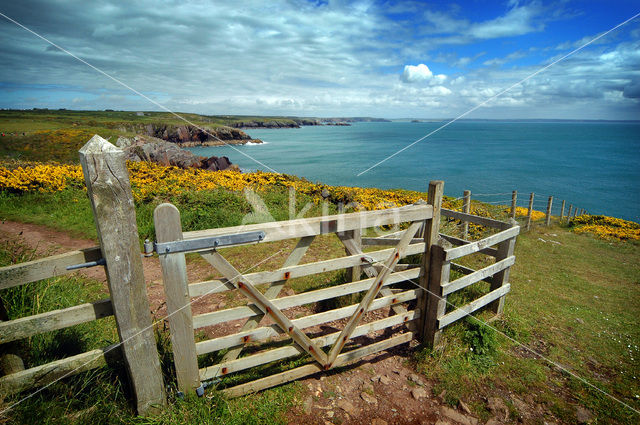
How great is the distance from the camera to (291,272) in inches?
134

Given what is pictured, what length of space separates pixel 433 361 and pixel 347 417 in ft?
5.11

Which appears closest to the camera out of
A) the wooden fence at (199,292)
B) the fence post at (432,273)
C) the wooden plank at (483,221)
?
the wooden fence at (199,292)

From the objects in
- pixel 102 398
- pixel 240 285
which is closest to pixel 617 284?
pixel 240 285

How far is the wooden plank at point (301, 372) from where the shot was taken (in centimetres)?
345

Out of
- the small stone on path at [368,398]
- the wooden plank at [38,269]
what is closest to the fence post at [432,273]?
the small stone on path at [368,398]

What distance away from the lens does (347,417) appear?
139 inches

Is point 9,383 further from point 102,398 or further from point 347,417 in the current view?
point 347,417

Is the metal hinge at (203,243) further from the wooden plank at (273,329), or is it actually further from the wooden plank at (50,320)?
the wooden plank at (273,329)

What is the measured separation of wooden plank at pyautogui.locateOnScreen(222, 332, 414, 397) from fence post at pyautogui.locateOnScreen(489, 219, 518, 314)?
198 centimetres

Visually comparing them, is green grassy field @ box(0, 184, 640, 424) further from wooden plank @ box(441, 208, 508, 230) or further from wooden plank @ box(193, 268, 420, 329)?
wooden plank @ box(441, 208, 508, 230)

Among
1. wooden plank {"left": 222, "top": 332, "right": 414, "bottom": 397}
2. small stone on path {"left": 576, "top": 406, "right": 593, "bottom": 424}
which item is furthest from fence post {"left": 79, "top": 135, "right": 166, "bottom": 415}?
small stone on path {"left": 576, "top": 406, "right": 593, "bottom": 424}

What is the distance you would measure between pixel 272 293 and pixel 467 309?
124 inches

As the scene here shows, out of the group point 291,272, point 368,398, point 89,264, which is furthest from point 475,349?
point 89,264

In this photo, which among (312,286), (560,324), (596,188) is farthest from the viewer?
(596,188)
